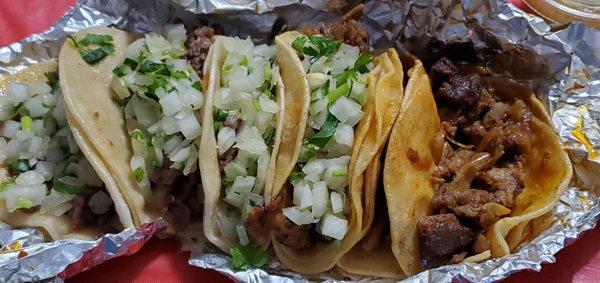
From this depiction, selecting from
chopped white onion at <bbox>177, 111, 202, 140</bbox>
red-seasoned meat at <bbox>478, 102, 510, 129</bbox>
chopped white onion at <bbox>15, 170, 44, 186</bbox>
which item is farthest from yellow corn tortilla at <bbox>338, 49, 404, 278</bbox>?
chopped white onion at <bbox>15, 170, 44, 186</bbox>

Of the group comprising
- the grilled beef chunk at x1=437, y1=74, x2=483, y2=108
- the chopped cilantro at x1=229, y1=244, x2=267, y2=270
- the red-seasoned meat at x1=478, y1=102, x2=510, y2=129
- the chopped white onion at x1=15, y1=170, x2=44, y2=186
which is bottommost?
the chopped cilantro at x1=229, y1=244, x2=267, y2=270

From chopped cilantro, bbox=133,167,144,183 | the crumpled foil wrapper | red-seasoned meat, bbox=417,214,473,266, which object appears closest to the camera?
red-seasoned meat, bbox=417,214,473,266

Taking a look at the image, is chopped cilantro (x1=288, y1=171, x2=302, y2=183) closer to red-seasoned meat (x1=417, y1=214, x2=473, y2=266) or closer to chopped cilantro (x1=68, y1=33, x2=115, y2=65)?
red-seasoned meat (x1=417, y1=214, x2=473, y2=266)

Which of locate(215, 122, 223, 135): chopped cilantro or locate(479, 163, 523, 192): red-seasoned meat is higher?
locate(215, 122, 223, 135): chopped cilantro

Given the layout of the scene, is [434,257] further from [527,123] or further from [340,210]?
[527,123]

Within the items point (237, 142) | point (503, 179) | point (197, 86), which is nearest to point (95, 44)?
point (197, 86)

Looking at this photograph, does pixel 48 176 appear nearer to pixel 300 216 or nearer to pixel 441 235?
pixel 300 216

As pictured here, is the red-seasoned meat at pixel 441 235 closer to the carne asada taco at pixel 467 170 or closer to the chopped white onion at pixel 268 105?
the carne asada taco at pixel 467 170
